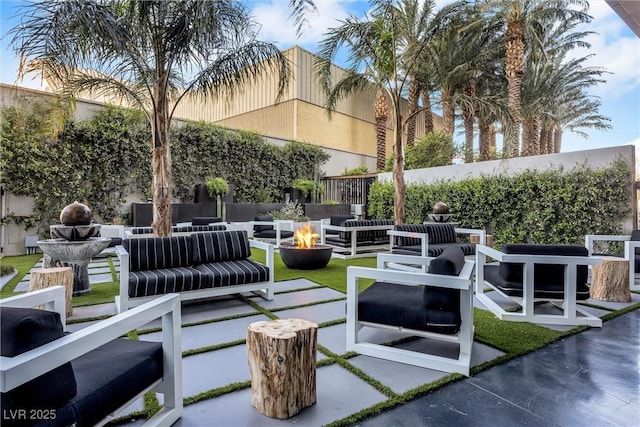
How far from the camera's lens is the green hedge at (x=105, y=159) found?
25.4 feet

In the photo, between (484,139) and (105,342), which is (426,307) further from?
(484,139)

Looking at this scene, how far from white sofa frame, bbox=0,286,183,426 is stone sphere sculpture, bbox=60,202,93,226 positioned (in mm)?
2471

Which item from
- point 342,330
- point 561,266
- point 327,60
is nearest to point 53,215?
point 327,60

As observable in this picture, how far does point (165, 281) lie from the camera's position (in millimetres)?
3529

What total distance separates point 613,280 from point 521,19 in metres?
8.93

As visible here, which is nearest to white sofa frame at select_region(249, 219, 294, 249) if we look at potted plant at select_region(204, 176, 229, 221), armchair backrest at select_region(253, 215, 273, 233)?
armchair backrest at select_region(253, 215, 273, 233)

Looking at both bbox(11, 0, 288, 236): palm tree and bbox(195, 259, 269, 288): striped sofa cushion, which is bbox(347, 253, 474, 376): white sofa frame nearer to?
bbox(195, 259, 269, 288): striped sofa cushion

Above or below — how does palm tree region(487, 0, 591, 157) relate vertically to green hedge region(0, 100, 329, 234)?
above

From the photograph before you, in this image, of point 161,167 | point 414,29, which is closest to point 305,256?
point 161,167

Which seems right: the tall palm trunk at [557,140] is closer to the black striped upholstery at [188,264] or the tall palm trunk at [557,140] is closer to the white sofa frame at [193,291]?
the white sofa frame at [193,291]

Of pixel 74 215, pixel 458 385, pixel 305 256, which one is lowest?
pixel 458 385

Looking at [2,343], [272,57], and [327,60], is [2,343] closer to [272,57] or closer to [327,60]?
[272,57]

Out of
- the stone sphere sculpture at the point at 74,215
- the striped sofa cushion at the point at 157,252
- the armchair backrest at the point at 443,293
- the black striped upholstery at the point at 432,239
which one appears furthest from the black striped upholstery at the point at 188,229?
the armchair backrest at the point at 443,293

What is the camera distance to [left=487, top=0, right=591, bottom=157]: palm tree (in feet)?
31.9
